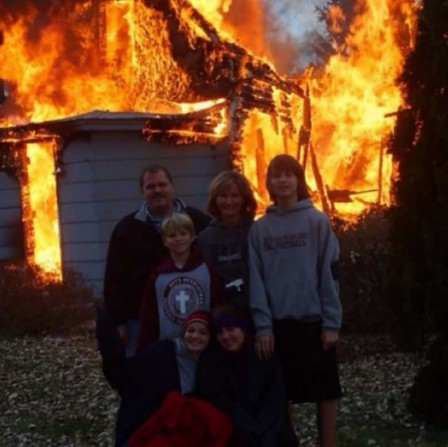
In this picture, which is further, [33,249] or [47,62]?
[47,62]

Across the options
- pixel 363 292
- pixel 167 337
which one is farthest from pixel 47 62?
pixel 167 337

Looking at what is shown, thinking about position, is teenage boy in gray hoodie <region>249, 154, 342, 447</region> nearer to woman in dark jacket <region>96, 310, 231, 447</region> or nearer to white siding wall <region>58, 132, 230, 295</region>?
woman in dark jacket <region>96, 310, 231, 447</region>

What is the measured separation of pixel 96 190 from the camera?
13.4 metres

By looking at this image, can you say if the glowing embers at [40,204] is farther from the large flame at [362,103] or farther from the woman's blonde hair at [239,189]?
the woman's blonde hair at [239,189]

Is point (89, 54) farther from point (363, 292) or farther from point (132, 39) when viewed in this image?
point (363, 292)

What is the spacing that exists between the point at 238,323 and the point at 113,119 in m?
8.80

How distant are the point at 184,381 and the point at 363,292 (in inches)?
174

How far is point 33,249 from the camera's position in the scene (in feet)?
48.1

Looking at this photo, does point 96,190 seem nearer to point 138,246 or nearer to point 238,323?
point 138,246

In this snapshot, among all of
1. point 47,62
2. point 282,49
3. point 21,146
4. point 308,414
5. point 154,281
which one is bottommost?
point 308,414

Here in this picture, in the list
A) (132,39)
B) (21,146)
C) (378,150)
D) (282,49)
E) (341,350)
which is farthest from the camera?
(282,49)

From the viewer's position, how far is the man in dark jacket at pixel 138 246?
533cm

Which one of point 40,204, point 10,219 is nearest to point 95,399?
point 40,204

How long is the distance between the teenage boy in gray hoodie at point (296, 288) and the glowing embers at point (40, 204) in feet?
32.5
